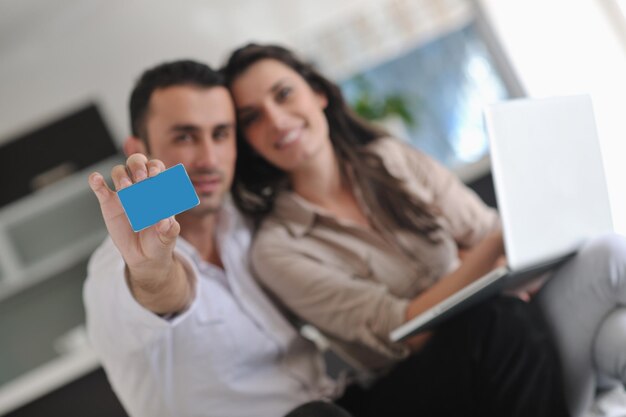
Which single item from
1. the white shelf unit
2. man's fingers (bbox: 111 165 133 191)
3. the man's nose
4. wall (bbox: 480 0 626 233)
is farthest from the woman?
the white shelf unit

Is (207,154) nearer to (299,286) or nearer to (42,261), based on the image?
(299,286)

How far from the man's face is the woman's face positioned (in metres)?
0.06

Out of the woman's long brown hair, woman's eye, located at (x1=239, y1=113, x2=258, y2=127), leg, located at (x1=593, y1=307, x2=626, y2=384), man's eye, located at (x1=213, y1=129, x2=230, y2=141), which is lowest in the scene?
leg, located at (x1=593, y1=307, x2=626, y2=384)

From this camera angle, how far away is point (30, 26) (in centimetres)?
342

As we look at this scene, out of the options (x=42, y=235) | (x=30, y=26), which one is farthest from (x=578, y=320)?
(x=30, y=26)

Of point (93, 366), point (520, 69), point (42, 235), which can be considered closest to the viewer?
point (93, 366)

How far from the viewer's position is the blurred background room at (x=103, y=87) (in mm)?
3320

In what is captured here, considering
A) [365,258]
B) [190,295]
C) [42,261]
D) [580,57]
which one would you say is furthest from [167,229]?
[42,261]

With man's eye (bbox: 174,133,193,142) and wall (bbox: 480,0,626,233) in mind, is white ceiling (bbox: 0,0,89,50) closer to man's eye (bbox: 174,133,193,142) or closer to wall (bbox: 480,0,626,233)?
wall (bbox: 480,0,626,233)

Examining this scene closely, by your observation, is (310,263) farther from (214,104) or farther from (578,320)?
(578,320)

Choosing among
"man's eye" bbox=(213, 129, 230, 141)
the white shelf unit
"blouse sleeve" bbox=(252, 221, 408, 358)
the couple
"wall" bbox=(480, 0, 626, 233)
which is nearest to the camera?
the couple

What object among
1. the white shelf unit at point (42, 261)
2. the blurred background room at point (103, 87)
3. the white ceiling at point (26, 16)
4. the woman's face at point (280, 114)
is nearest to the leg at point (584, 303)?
the woman's face at point (280, 114)

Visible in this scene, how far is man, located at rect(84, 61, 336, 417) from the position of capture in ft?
3.08

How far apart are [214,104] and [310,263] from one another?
38cm
